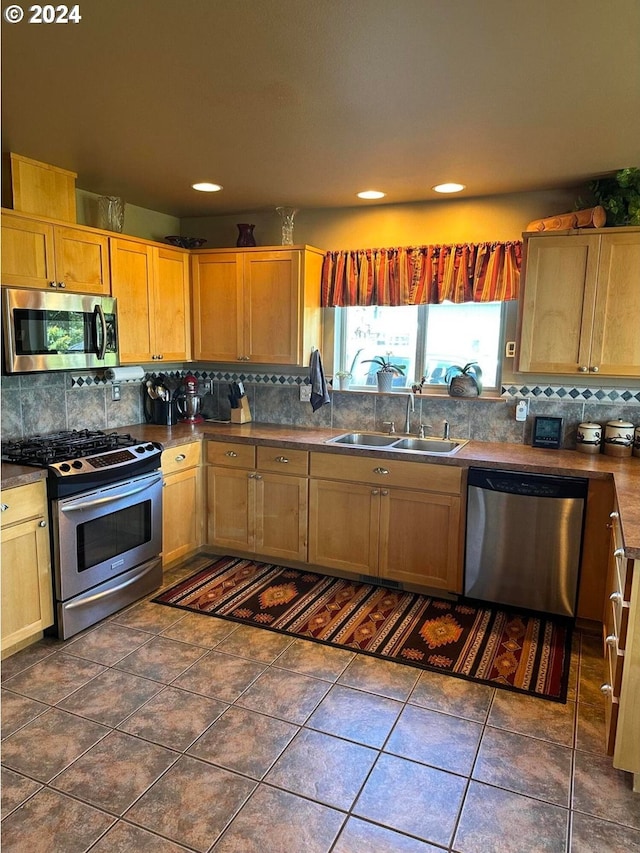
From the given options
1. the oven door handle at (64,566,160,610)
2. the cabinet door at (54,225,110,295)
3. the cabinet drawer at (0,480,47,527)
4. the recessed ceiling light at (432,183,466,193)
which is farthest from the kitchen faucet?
the cabinet drawer at (0,480,47,527)

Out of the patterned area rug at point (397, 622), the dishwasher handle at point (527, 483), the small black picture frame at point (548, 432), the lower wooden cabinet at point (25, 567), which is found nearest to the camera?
the lower wooden cabinet at point (25, 567)

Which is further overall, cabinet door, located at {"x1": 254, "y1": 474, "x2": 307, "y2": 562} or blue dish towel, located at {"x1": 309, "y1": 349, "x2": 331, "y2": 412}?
blue dish towel, located at {"x1": 309, "y1": 349, "x2": 331, "y2": 412}

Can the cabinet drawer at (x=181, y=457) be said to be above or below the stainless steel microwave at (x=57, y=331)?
below

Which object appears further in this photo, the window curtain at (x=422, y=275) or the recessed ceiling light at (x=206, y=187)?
the window curtain at (x=422, y=275)

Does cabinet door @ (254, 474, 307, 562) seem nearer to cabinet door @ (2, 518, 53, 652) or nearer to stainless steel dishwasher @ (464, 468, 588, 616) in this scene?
stainless steel dishwasher @ (464, 468, 588, 616)

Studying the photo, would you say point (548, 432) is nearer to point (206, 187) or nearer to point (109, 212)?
point (206, 187)

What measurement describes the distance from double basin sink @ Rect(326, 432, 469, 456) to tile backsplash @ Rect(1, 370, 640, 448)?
0.33 feet

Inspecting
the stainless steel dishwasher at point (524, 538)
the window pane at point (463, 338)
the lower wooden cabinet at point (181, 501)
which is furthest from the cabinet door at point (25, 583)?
the window pane at point (463, 338)

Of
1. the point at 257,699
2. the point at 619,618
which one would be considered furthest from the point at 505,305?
the point at 257,699

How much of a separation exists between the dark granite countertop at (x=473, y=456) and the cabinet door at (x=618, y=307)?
1.80 feet

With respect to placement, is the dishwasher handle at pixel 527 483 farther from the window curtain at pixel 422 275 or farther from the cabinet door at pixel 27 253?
the cabinet door at pixel 27 253

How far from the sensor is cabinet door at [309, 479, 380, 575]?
11.7 ft

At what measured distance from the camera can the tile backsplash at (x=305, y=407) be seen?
3.45 metres

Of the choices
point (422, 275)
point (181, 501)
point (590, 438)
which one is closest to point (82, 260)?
point (181, 501)
